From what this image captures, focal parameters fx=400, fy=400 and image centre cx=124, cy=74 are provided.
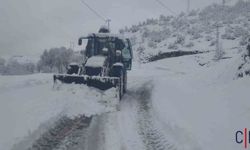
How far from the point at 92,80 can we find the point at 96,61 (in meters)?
1.43

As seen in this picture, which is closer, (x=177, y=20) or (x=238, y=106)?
(x=238, y=106)

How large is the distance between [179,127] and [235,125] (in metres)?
1.25

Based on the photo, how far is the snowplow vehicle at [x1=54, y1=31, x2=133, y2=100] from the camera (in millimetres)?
13570

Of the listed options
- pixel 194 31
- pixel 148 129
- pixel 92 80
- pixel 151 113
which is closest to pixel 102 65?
pixel 92 80

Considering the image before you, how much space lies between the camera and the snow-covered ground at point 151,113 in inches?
328

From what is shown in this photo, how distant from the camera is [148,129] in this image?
9586mm

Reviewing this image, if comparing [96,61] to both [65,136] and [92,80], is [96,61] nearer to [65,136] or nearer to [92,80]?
[92,80]

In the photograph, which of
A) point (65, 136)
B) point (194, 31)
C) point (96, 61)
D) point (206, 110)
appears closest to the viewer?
point (65, 136)

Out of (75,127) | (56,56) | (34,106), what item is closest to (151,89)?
(34,106)

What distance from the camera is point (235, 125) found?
8859 millimetres

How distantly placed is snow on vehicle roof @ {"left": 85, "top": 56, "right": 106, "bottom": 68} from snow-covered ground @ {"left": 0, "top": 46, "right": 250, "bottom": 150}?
1.35m

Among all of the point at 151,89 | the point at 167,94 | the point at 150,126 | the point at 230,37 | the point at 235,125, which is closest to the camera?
the point at 235,125

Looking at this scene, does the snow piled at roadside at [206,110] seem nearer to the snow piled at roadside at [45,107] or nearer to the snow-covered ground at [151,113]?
the snow-covered ground at [151,113]

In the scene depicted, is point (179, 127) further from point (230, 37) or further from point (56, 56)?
point (56, 56)
